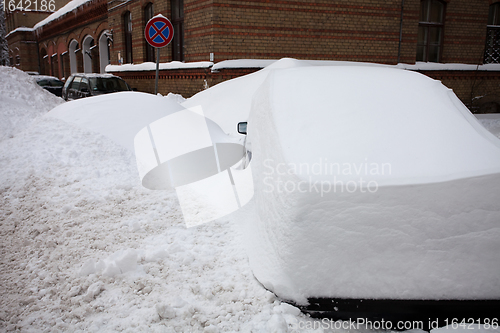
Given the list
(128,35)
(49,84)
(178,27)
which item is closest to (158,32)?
(178,27)

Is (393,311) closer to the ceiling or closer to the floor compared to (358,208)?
closer to the floor

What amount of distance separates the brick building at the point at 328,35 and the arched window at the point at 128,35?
0.14 meters

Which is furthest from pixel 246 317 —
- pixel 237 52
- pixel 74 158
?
pixel 237 52

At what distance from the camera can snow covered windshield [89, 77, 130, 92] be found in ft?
35.6

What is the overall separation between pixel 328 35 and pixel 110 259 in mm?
9935

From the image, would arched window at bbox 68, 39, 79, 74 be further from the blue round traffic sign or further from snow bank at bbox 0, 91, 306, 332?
snow bank at bbox 0, 91, 306, 332

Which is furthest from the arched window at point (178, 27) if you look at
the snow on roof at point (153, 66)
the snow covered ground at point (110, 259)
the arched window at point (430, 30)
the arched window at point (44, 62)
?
the arched window at point (44, 62)

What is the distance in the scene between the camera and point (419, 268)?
70.1 inches

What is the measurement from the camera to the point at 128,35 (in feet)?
49.6

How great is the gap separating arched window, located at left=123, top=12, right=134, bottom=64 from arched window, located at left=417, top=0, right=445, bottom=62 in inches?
439

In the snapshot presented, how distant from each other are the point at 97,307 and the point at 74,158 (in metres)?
2.85

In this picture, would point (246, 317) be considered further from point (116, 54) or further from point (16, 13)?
point (16, 13)

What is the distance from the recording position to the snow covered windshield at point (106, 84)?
10.8m

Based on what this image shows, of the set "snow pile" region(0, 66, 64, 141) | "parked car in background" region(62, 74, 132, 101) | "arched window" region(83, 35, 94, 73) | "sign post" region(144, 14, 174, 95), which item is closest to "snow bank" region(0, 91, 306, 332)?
"snow pile" region(0, 66, 64, 141)
